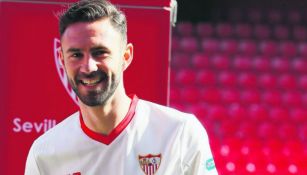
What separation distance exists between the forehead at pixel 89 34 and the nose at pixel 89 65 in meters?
0.05

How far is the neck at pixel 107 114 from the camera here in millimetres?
1904

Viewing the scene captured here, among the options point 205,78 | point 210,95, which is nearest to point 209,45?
point 205,78

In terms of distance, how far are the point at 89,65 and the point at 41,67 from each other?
70 centimetres

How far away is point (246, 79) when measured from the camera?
807 cm

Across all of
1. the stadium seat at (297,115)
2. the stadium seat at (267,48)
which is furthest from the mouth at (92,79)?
the stadium seat at (267,48)

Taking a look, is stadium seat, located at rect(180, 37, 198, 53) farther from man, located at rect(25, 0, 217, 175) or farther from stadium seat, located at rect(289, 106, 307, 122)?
man, located at rect(25, 0, 217, 175)

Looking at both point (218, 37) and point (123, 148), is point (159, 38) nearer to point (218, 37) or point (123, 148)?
point (123, 148)

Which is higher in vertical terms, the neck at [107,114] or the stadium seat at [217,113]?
the neck at [107,114]

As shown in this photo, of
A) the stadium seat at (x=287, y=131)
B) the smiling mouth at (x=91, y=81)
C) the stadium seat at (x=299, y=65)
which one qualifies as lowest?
the stadium seat at (x=287, y=131)

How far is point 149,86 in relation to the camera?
2424mm

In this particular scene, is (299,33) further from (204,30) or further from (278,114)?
(278,114)

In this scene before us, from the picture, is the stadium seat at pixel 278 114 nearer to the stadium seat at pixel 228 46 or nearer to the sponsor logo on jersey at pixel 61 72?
the stadium seat at pixel 228 46

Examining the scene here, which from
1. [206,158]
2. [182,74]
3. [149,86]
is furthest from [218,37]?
[206,158]

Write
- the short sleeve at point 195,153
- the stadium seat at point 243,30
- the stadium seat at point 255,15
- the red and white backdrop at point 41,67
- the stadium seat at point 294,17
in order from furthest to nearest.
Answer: the stadium seat at point 294,17, the stadium seat at point 255,15, the stadium seat at point 243,30, the red and white backdrop at point 41,67, the short sleeve at point 195,153
